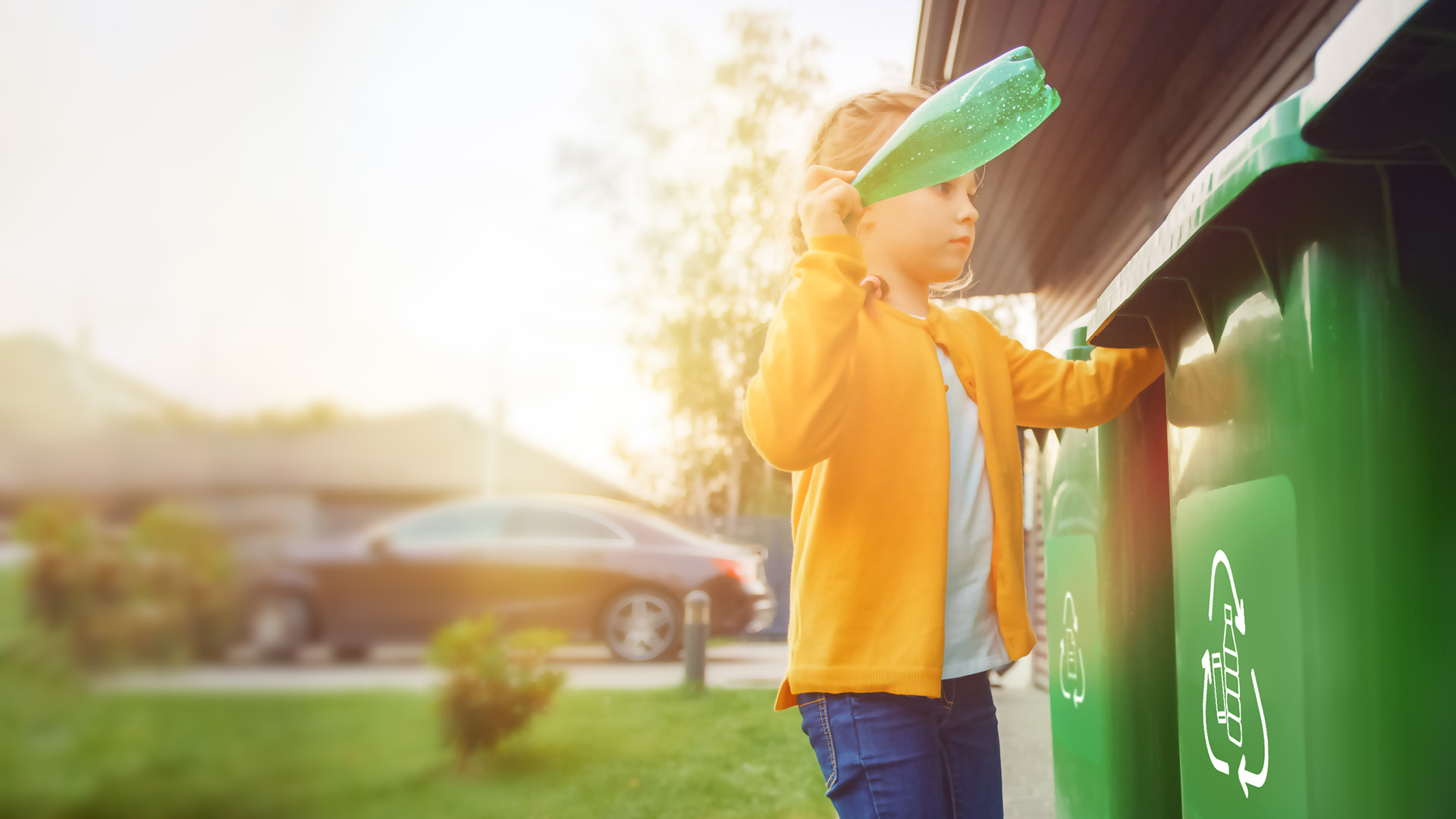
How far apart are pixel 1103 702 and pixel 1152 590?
0.26 metres

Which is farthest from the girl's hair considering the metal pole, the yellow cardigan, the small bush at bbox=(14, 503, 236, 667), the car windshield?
the car windshield

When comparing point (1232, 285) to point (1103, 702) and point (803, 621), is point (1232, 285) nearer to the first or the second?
point (803, 621)

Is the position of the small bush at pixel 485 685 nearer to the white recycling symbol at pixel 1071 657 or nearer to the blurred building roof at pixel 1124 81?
the white recycling symbol at pixel 1071 657

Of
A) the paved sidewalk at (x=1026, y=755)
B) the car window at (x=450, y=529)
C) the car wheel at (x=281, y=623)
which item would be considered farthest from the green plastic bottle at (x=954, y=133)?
the car window at (x=450, y=529)

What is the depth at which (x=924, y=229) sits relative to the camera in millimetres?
1459

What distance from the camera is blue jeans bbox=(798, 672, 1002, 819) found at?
120 centimetres

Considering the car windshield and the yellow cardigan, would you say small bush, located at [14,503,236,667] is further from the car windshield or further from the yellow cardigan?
the car windshield

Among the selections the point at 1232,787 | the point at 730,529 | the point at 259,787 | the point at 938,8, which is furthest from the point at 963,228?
the point at 730,529

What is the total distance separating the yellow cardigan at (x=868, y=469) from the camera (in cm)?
121

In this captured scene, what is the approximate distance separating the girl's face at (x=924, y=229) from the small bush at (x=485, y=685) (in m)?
3.88

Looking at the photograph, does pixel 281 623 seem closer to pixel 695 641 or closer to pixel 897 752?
pixel 695 641

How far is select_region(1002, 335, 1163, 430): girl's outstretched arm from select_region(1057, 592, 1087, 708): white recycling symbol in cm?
67

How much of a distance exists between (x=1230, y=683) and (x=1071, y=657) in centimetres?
90

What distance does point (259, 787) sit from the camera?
12.3 ft
